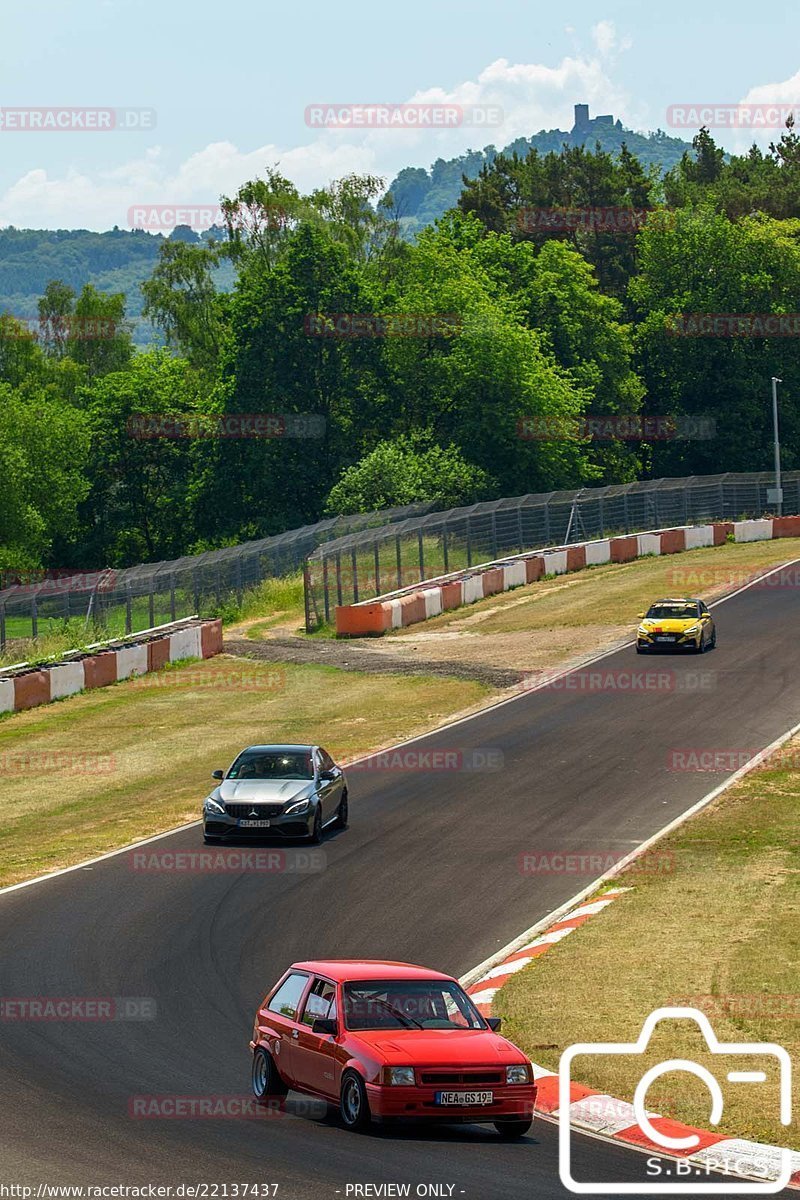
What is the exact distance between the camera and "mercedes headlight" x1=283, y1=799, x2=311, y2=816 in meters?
26.3

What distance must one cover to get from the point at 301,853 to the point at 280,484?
64.5 meters

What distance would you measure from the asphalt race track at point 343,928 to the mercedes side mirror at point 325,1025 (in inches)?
26.3

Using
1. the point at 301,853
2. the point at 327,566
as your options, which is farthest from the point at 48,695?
the point at 301,853

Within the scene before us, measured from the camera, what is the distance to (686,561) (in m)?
66.8

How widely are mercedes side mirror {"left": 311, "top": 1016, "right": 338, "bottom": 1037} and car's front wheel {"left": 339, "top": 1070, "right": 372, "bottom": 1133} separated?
1.59 ft

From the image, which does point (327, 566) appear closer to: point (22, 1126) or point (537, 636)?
point (537, 636)

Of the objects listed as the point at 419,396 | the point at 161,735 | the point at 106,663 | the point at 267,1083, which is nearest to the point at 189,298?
the point at 419,396

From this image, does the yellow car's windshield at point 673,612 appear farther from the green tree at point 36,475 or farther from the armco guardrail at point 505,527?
the green tree at point 36,475

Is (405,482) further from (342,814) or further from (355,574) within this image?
(342,814)

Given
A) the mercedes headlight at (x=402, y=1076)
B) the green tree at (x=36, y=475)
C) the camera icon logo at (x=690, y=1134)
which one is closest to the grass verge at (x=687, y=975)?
the camera icon logo at (x=690, y=1134)

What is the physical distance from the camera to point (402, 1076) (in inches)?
492

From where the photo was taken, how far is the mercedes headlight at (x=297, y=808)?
86.4 ft

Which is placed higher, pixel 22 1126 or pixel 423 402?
pixel 423 402

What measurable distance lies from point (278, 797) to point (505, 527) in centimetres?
4243
